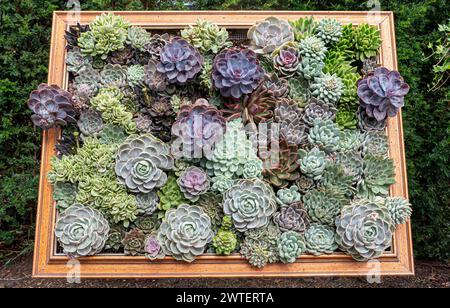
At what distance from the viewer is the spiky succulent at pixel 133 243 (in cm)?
136

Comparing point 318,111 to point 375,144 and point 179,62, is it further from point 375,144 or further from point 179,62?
point 179,62

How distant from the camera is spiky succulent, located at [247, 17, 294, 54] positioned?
1.49 metres

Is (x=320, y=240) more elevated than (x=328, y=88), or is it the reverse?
(x=328, y=88)

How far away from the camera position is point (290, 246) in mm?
1343

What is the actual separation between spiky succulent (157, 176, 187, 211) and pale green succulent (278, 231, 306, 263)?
38cm

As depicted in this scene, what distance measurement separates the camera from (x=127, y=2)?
1.82m

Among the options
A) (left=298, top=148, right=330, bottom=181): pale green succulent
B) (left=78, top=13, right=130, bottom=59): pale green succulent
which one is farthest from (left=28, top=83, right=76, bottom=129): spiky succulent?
(left=298, top=148, right=330, bottom=181): pale green succulent

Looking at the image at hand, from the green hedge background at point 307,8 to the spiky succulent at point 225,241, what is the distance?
941 millimetres

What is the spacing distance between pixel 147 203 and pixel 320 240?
2.09ft

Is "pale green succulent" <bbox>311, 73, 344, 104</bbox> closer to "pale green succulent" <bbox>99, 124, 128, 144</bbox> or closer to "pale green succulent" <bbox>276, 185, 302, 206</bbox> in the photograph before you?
"pale green succulent" <bbox>276, 185, 302, 206</bbox>

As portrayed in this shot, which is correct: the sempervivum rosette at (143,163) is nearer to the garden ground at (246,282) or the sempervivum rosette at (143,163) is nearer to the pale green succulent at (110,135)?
the pale green succulent at (110,135)

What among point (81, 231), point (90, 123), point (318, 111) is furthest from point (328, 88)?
point (81, 231)

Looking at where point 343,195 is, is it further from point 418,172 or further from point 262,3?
point 262,3

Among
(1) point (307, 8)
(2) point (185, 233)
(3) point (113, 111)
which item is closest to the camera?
(2) point (185, 233)
